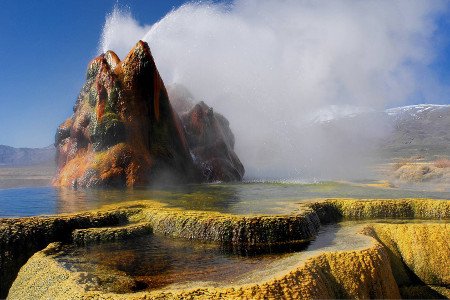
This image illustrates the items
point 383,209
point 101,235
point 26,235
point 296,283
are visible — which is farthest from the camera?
point 383,209

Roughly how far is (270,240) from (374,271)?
4.91 meters

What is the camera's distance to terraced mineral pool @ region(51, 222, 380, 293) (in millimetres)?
12242

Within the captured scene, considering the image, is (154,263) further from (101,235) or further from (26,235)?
(26,235)

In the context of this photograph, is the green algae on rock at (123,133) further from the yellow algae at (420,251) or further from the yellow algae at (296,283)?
the yellow algae at (420,251)

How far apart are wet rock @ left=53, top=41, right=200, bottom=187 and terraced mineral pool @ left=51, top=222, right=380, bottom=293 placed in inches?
712

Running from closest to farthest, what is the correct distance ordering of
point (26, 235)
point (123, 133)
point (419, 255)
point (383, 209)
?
1. point (26, 235)
2. point (419, 255)
3. point (383, 209)
4. point (123, 133)

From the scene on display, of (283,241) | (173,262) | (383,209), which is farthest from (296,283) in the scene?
(383,209)

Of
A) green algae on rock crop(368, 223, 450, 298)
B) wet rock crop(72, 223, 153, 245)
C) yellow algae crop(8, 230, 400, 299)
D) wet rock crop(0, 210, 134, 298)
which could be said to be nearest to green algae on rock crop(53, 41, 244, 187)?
wet rock crop(0, 210, 134, 298)

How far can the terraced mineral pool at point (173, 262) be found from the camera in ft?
40.2

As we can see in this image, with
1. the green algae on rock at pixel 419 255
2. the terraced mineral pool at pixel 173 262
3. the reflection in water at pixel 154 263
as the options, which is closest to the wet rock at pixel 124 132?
the terraced mineral pool at pixel 173 262

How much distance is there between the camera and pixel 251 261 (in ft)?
49.9

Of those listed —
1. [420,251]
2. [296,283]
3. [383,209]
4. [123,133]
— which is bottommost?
[420,251]

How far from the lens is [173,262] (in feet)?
49.4

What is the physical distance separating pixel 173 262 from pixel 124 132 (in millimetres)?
23304
